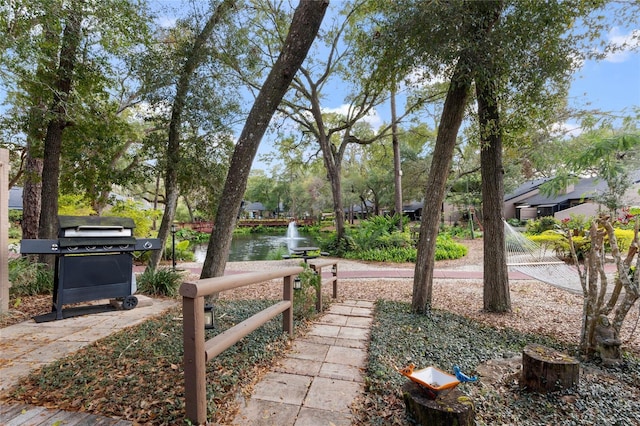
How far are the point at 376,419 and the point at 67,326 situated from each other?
3.28 metres

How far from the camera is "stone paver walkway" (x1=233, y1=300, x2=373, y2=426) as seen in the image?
5.63 feet

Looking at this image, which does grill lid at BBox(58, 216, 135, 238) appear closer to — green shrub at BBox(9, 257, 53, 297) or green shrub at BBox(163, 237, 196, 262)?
green shrub at BBox(9, 257, 53, 297)

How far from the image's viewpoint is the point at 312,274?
3.74 metres

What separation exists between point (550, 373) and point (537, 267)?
3.51 m

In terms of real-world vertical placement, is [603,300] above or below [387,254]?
above

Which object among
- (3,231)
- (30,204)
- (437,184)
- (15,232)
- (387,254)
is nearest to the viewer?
(3,231)

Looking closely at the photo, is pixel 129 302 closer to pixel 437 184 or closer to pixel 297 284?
pixel 297 284

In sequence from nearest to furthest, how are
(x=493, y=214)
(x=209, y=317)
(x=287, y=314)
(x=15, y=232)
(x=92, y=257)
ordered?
(x=209, y=317) → (x=287, y=314) → (x=92, y=257) → (x=493, y=214) → (x=15, y=232)

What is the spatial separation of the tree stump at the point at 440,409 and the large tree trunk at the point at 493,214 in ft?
9.17

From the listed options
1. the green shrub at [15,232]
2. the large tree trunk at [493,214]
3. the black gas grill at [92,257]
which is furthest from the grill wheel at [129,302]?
the green shrub at [15,232]

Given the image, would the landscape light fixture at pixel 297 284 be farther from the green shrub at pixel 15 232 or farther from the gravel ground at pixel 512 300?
the green shrub at pixel 15 232

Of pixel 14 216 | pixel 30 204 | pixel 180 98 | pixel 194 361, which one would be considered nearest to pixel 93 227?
pixel 180 98

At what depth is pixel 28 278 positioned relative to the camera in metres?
4.55

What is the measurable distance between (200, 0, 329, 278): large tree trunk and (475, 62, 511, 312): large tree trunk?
2.36m
